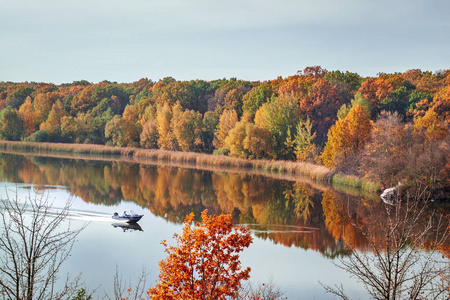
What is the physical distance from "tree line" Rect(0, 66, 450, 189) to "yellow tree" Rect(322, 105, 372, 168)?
0.09 meters

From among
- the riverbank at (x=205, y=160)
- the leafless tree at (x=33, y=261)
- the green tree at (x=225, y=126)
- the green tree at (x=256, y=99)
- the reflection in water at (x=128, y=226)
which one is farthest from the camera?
the green tree at (x=256, y=99)

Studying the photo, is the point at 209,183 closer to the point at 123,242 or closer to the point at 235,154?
the point at 235,154

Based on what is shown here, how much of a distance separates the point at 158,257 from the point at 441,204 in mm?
19806

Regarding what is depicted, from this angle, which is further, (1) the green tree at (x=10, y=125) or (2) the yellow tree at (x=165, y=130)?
(1) the green tree at (x=10, y=125)

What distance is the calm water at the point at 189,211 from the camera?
1593cm


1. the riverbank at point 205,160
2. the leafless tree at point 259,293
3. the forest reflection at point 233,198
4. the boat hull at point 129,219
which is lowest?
the leafless tree at point 259,293

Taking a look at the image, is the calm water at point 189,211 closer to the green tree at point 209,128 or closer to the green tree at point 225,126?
the green tree at point 225,126

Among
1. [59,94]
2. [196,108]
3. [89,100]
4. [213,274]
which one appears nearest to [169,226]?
[213,274]

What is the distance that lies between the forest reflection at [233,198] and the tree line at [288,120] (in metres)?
4.57

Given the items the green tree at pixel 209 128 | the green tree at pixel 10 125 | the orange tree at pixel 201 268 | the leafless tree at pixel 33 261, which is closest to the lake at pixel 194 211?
the leafless tree at pixel 33 261

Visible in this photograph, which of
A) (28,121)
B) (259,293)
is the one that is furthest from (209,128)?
(259,293)

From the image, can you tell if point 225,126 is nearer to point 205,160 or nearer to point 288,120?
point 205,160

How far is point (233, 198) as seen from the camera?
32188mm

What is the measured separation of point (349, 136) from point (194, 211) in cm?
1939
